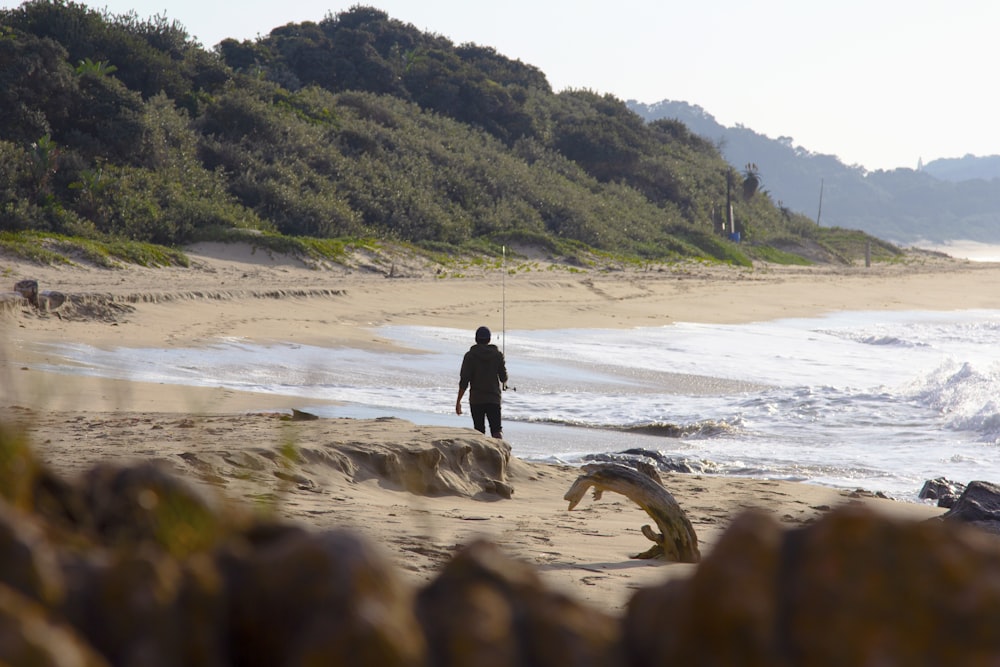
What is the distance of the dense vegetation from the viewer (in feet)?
85.3

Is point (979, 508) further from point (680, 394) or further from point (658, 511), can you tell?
point (680, 394)

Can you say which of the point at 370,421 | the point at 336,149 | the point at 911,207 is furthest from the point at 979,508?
the point at 911,207

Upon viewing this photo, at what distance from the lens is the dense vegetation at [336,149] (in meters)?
26.0

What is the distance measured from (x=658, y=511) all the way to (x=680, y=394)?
329 inches

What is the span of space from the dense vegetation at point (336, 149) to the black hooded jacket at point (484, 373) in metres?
15.8

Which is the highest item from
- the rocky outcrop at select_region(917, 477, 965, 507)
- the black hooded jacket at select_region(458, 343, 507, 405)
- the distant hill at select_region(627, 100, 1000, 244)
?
the distant hill at select_region(627, 100, 1000, 244)

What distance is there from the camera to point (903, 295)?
33.9 m

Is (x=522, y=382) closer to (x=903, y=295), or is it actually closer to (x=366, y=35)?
(x=903, y=295)

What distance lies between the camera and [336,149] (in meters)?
36.5

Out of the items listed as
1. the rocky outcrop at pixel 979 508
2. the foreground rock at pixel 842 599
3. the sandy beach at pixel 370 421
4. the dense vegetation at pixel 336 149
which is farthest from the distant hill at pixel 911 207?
the foreground rock at pixel 842 599

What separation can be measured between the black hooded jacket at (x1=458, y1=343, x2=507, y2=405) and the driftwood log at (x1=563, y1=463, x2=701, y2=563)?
311 cm

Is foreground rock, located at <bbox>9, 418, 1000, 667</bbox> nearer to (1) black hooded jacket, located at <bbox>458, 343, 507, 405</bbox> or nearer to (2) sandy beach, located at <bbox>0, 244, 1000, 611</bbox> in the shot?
(2) sandy beach, located at <bbox>0, 244, 1000, 611</bbox>

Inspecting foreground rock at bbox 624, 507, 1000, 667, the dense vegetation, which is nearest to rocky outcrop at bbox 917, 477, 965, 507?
foreground rock at bbox 624, 507, 1000, 667

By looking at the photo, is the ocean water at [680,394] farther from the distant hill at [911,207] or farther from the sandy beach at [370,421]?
the distant hill at [911,207]
